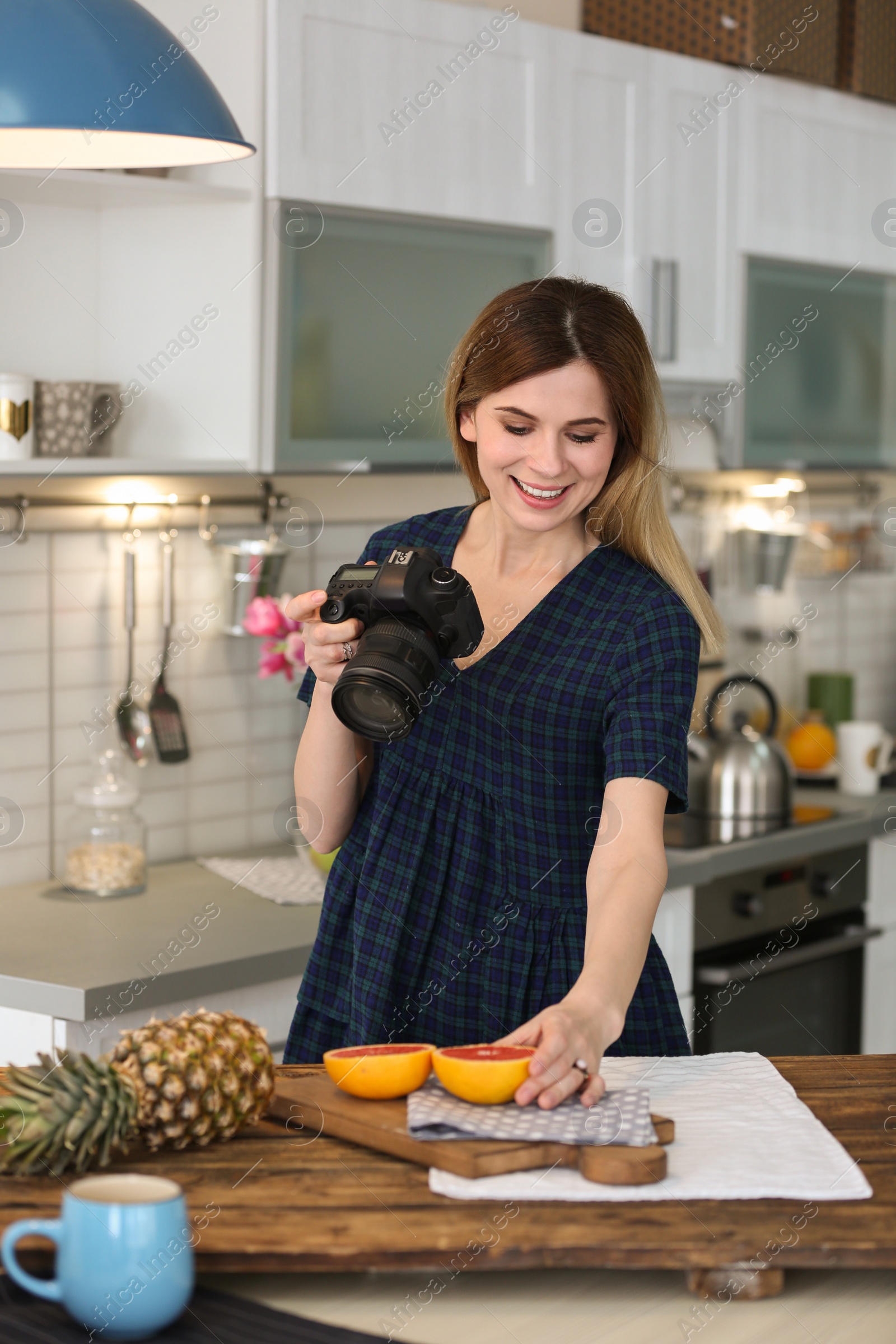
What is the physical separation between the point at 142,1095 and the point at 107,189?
1.45m

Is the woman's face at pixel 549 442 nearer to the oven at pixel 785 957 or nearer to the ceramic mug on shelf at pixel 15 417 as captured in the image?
the ceramic mug on shelf at pixel 15 417

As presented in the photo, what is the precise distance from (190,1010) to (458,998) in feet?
2.06

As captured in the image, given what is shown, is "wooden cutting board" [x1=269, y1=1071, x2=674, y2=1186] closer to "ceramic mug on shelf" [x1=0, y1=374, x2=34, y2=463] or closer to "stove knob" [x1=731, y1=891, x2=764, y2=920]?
"ceramic mug on shelf" [x1=0, y1=374, x2=34, y2=463]

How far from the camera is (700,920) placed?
2.69 metres

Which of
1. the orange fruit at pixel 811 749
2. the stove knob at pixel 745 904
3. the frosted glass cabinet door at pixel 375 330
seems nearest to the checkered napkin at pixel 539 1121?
the frosted glass cabinet door at pixel 375 330

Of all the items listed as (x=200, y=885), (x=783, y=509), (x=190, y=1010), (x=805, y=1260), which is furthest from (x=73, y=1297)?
(x=783, y=509)

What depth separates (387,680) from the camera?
1.19 metres

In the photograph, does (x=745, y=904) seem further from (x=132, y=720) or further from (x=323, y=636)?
(x=323, y=636)

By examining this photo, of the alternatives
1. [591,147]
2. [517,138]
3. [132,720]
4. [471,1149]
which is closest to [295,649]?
[132,720]

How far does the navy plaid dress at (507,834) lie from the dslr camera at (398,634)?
23 centimetres

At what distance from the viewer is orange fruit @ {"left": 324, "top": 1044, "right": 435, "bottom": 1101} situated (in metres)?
1.14

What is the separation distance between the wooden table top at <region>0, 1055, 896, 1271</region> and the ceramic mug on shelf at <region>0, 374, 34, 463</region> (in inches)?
46.6

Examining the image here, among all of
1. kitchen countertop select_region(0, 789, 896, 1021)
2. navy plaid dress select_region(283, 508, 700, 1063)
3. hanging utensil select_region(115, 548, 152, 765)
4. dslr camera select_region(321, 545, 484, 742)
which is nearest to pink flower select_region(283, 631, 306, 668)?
hanging utensil select_region(115, 548, 152, 765)

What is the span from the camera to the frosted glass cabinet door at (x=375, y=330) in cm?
224
